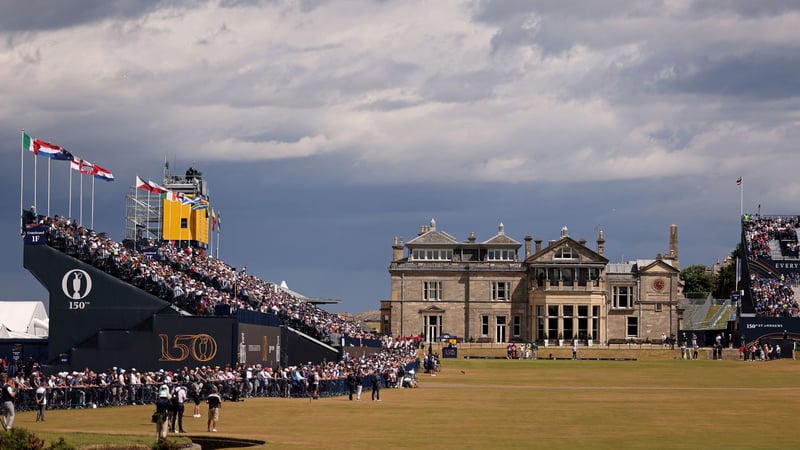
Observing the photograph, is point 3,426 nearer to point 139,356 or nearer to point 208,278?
point 139,356

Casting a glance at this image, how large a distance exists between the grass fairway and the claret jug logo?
13.6 m

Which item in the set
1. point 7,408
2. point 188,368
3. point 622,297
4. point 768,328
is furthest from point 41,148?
point 622,297

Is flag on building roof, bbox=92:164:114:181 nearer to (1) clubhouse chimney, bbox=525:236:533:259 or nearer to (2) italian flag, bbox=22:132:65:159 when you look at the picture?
(2) italian flag, bbox=22:132:65:159

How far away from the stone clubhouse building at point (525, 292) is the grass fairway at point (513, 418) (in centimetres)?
5472

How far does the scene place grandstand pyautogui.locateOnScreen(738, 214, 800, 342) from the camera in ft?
351

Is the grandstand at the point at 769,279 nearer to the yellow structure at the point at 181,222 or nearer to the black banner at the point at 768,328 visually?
the black banner at the point at 768,328

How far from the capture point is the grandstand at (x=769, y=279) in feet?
351

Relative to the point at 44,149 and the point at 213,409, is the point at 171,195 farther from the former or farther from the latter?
the point at 213,409

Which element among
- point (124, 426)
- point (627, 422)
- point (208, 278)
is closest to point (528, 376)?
point (208, 278)

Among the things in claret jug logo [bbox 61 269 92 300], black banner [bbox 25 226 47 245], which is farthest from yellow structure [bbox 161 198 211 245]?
claret jug logo [bbox 61 269 92 300]

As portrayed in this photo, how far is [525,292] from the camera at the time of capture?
133 meters

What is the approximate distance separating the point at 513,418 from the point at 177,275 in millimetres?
26469

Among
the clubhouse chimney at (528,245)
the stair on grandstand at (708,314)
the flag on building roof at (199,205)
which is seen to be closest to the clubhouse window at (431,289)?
the clubhouse chimney at (528,245)

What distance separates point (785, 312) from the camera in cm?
10881
